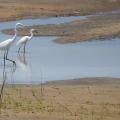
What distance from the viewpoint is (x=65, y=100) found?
12797mm

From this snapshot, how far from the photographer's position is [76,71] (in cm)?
1694

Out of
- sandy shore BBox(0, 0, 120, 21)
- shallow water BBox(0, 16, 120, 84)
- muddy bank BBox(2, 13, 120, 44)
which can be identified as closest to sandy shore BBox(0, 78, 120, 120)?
shallow water BBox(0, 16, 120, 84)

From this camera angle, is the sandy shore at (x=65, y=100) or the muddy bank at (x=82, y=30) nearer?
the sandy shore at (x=65, y=100)

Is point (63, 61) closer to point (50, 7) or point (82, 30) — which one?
point (82, 30)

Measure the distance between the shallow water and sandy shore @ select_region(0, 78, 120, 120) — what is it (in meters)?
0.89

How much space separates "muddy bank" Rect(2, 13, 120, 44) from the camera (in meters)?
25.0

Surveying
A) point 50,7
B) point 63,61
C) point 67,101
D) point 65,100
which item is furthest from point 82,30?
point 67,101

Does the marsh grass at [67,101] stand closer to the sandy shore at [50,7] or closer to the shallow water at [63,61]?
the shallow water at [63,61]

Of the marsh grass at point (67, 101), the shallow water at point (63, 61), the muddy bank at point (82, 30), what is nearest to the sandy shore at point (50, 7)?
the muddy bank at point (82, 30)

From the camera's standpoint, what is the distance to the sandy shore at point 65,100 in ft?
36.6

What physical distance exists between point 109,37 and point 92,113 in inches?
546

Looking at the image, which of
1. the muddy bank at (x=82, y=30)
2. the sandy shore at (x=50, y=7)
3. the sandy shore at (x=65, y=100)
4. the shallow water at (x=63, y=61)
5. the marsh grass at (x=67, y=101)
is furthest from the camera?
the sandy shore at (x=50, y=7)

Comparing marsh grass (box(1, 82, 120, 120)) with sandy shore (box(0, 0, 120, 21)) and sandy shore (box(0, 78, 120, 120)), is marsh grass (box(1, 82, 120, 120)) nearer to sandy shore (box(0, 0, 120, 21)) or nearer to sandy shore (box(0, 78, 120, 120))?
sandy shore (box(0, 78, 120, 120))

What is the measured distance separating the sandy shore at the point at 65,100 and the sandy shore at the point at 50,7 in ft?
59.5
